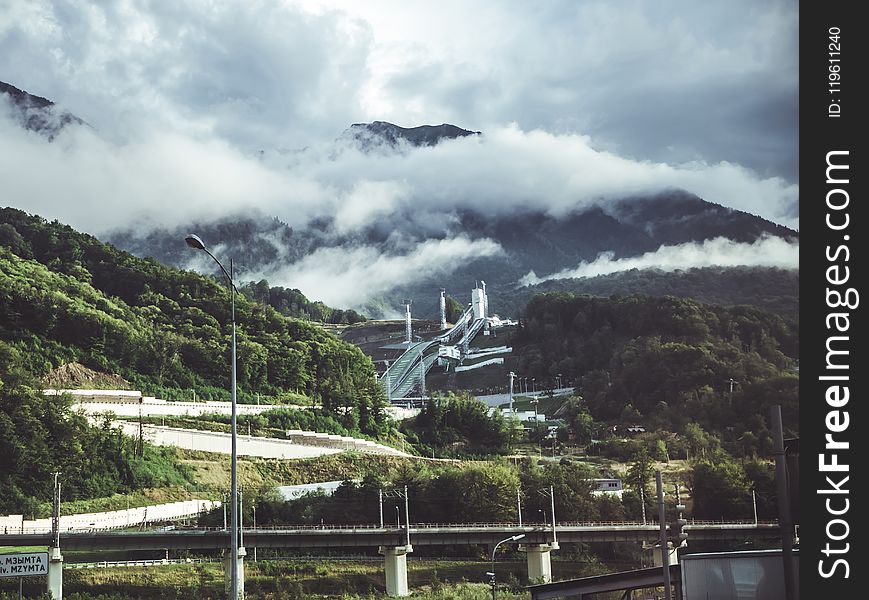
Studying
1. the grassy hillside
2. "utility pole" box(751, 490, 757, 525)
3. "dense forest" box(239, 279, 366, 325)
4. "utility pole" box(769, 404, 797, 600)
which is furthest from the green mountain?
"utility pole" box(769, 404, 797, 600)

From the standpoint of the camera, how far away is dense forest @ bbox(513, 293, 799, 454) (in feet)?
387

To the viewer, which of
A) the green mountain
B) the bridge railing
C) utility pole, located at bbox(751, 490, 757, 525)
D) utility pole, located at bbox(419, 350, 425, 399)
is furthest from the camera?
utility pole, located at bbox(419, 350, 425, 399)

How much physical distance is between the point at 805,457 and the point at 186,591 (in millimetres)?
51166

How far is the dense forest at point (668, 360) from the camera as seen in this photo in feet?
387

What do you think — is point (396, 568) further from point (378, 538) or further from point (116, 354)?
point (116, 354)

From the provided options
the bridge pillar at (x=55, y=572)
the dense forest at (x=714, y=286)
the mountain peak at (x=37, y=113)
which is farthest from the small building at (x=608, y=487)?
the mountain peak at (x=37, y=113)

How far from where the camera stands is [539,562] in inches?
2621

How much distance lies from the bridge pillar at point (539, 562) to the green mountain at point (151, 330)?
43.3 meters

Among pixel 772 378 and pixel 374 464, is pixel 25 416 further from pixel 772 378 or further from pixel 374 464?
pixel 772 378

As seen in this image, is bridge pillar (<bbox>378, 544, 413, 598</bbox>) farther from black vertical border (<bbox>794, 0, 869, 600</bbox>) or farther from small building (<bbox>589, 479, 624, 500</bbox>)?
black vertical border (<bbox>794, 0, 869, 600</bbox>)

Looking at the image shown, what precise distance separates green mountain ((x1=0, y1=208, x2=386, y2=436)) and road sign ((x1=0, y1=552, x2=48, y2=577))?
45.8 meters

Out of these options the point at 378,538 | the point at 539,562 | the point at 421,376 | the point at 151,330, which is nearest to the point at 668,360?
the point at 421,376

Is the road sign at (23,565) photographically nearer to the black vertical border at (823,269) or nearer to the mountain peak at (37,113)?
the black vertical border at (823,269)

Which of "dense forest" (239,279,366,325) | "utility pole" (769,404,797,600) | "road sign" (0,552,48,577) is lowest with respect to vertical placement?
"road sign" (0,552,48,577)
